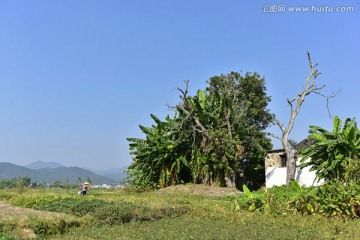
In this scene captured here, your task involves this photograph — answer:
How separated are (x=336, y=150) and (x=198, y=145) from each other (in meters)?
9.63

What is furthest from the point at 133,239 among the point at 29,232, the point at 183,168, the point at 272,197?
the point at 183,168

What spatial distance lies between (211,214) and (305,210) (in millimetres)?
2853

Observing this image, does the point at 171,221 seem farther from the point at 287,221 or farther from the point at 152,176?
the point at 152,176

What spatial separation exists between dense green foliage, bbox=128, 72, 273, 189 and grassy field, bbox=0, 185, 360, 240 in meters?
10.6

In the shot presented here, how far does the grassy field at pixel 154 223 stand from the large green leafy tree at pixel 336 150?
4.98m

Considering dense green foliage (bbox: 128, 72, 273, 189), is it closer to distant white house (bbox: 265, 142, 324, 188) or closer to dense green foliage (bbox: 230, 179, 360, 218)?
distant white house (bbox: 265, 142, 324, 188)

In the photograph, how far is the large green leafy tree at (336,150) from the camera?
51.7ft

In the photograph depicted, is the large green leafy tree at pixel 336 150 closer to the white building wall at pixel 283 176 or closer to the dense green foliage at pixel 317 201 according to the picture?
the dense green foliage at pixel 317 201

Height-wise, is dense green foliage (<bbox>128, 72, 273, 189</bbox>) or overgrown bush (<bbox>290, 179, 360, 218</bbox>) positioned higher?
dense green foliage (<bbox>128, 72, 273, 189</bbox>)

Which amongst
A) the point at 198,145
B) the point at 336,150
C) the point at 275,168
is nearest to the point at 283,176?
the point at 275,168

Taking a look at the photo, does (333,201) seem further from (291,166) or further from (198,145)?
(198,145)

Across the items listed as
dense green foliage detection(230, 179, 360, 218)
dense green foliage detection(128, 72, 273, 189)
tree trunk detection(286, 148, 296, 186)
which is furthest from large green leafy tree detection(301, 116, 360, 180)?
dense green foliage detection(128, 72, 273, 189)

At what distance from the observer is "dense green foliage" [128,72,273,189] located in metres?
23.1

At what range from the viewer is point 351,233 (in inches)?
347
